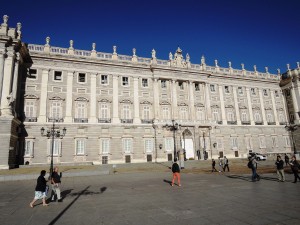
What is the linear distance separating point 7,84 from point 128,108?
646 inches

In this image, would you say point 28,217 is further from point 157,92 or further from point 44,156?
point 157,92

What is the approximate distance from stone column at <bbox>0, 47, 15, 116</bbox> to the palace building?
0.10 meters

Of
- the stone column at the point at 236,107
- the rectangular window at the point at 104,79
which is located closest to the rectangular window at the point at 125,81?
the rectangular window at the point at 104,79

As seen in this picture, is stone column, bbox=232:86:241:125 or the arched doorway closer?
the arched doorway

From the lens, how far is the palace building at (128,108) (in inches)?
1081

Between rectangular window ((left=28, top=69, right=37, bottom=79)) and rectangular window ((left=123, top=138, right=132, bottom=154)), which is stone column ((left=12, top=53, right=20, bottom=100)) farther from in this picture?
rectangular window ((left=123, top=138, right=132, bottom=154))

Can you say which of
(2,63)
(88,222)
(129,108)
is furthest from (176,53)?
(88,222)

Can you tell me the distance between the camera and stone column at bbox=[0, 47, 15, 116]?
24266mm

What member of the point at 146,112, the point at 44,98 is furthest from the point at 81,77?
the point at 146,112

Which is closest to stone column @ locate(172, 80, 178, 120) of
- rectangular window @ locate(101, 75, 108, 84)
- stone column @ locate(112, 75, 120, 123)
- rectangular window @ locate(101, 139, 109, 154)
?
stone column @ locate(112, 75, 120, 123)

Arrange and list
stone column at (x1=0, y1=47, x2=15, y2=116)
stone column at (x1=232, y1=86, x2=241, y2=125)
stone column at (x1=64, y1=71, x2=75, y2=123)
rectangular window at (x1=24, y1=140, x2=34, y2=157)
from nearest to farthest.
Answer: stone column at (x1=0, y1=47, x2=15, y2=116) < rectangular window at (x1=24, y1=140, x2=34, y2=157) < stone column at (x1=64, y1=71, x2=75, y2=123) < stone column at (x1=232, y1=86, x2=241, y2=125)

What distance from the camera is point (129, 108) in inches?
1325

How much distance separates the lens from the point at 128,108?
3362cm

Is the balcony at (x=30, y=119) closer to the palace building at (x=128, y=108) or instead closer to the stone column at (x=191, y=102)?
the palace building at (x=128, y=108)
